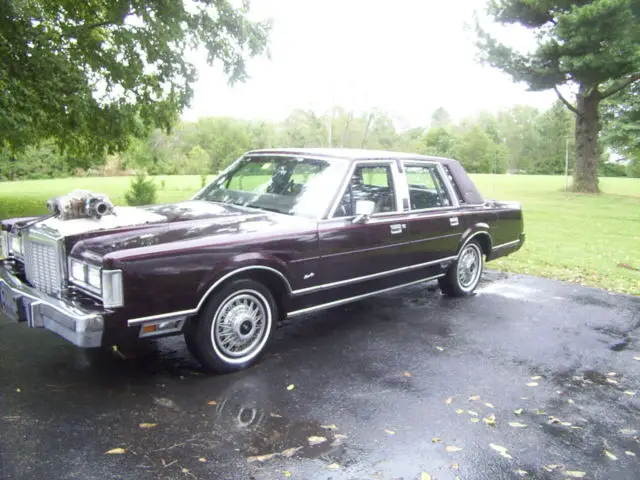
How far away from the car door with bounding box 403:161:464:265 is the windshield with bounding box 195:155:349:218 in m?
1.07

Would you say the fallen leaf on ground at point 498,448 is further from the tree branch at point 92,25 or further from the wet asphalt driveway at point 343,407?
the tree branch at point 92,25

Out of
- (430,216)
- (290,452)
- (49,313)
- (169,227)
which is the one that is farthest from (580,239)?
(49,313)

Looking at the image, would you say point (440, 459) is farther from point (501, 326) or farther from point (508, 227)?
point (508, 227)

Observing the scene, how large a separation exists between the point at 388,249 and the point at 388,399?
6.18ft

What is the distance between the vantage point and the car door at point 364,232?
16.2ft

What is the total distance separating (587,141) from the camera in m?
26.0

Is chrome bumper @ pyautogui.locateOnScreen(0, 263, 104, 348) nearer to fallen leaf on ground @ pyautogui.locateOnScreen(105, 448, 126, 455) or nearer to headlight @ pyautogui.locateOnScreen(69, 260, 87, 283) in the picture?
headlight @ pyautogui.locateOnScreen(69, 260, 87, 283)

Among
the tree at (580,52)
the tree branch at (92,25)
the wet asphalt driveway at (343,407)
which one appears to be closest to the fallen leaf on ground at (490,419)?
the wet asphalt driveway at (343,407)

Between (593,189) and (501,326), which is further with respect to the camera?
(593,189)

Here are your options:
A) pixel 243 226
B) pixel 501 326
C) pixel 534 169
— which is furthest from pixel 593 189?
pixel 534 169

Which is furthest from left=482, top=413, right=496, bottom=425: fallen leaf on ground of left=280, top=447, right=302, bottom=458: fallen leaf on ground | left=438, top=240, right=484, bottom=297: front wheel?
left=438, top=240, right=484, bottom=297: front wheel

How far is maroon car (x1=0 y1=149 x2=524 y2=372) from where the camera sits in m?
3.74

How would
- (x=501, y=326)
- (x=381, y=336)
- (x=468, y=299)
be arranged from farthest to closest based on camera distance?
1. (x=468, y=299)
2. (x=501, y=326)
3. (x=381, y=336)

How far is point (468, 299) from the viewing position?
6875mm
